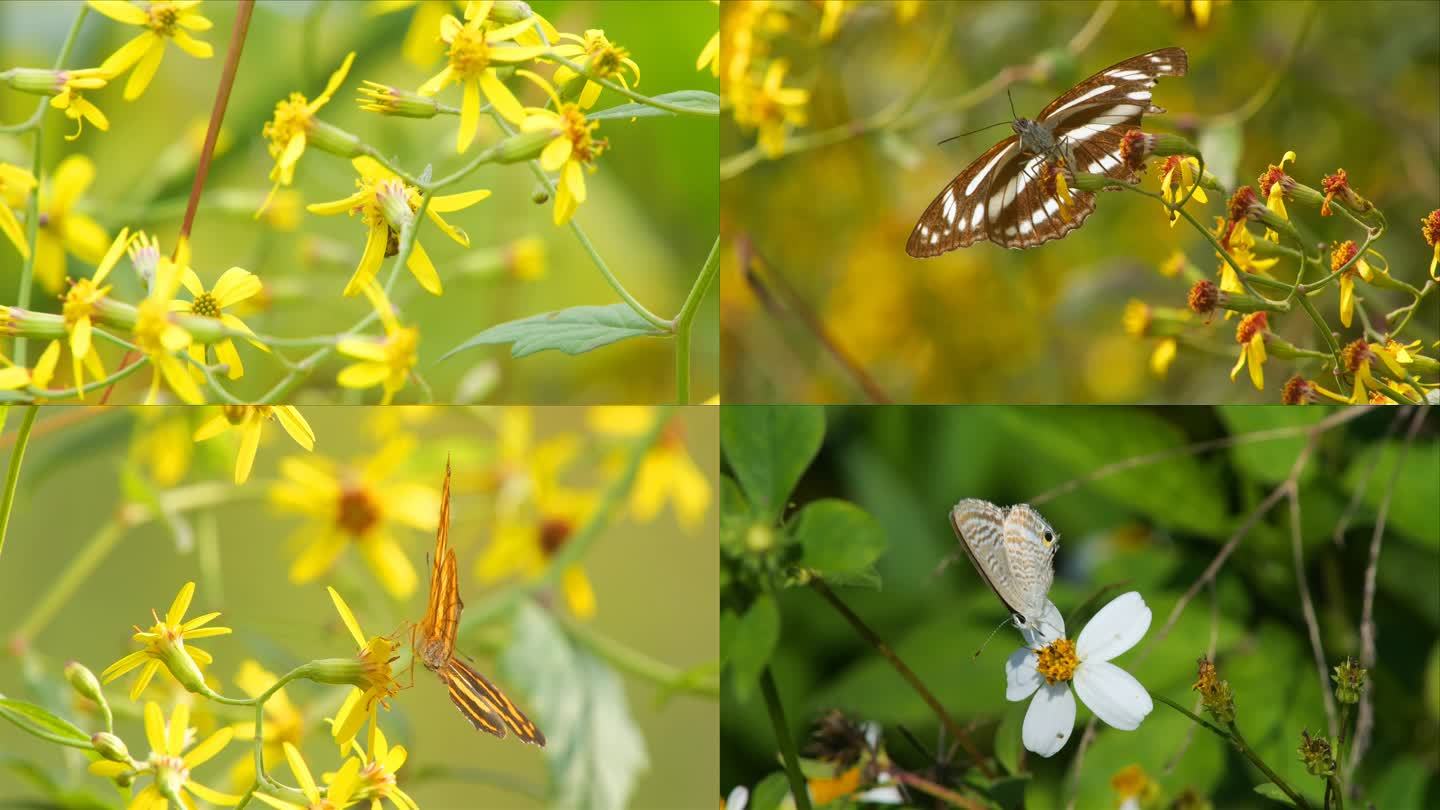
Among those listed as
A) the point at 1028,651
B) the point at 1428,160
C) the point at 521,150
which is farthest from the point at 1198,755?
the point at 1428,160

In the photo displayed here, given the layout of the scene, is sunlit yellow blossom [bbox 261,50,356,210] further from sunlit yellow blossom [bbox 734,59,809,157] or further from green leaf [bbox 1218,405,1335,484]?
green leaf [bbox 1218,405,1335,484]

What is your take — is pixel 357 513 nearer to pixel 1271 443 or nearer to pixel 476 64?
pixel 476 64

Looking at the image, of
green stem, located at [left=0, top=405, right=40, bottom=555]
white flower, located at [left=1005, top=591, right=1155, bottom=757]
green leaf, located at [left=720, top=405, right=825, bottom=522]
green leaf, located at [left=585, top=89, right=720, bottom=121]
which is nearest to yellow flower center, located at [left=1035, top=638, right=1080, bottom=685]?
white flower, located at [left=1005, top=591, right=1155, bottom=757]

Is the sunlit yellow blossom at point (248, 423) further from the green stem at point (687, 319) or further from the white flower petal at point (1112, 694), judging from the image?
the white flower petal at point (1112, 694)

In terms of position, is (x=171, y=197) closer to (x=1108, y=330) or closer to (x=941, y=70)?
(x=941, y=70)

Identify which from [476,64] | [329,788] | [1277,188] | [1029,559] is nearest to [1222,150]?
[1277,188]
